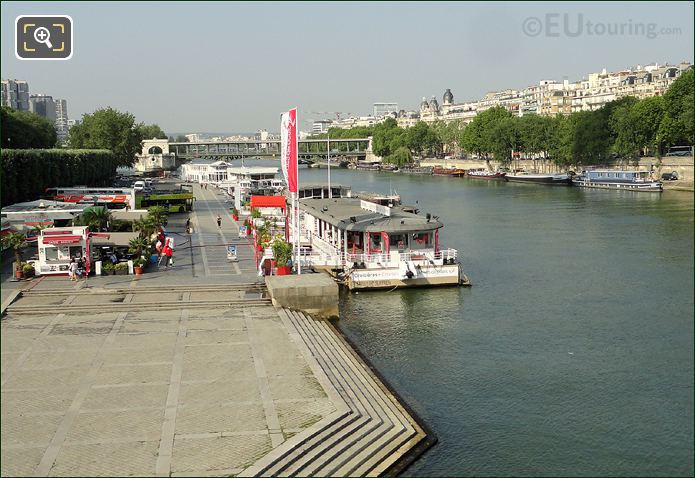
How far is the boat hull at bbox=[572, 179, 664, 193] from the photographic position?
309 ft

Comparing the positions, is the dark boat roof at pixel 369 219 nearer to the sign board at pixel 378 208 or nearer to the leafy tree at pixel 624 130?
the sign board at pixel 378 208

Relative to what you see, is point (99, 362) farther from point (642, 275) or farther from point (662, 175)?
point (662, 175)

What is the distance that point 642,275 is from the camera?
39281 mm

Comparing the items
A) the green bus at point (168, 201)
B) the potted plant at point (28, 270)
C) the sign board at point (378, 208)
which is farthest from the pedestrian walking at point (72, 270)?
the green bus at point (168, 201)

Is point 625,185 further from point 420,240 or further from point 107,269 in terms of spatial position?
point 107,269

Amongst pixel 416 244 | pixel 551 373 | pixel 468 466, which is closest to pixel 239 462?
pixel 468 466

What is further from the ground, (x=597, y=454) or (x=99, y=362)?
(x=99, y=362)

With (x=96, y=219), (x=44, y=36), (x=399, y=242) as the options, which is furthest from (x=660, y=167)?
(x=44, y=36)

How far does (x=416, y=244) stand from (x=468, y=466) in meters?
21.8

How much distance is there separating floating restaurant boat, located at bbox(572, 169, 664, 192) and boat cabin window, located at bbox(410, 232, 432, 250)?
6298 centimetres

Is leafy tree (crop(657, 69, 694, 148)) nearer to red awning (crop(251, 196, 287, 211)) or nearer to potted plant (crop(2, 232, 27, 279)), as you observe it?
red awning (crop(251, 196, 287, 211))

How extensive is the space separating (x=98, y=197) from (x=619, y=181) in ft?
217

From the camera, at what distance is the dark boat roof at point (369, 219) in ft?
128

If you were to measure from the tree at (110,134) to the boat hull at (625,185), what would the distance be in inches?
2729
